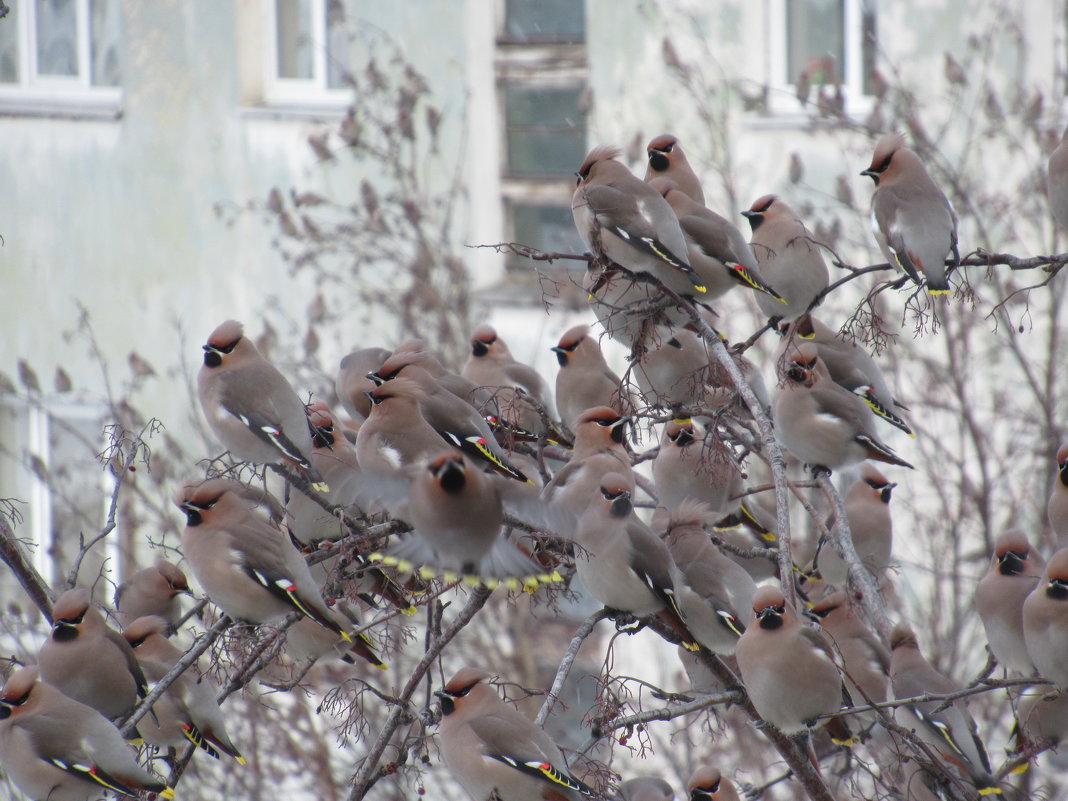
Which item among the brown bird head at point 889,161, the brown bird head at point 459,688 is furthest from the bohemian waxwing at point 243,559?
the brown bird head at point 889,161

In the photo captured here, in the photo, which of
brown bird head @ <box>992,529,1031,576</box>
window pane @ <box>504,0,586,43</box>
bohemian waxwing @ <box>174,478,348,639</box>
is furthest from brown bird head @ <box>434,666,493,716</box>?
window pane @ <box>504,0,586,43</box>

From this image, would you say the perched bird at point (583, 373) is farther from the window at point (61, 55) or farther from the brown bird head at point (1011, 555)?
the window at point (61, 55)

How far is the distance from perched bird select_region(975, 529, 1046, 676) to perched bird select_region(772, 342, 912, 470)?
598 mm

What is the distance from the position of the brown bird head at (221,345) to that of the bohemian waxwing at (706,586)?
1453mm

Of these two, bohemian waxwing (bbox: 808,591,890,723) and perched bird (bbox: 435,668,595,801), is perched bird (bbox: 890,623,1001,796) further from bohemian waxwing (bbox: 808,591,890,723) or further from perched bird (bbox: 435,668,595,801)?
perched bird (bbox: 435,668,595,801)

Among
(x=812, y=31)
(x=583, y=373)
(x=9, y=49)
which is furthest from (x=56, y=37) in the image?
(x=583, y=373)

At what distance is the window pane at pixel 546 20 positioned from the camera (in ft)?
31.0

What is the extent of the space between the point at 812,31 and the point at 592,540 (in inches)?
232

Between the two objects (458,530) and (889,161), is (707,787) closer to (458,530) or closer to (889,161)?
(458,530)

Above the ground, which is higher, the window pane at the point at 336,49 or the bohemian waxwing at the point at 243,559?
the window pane at the point at 336,49

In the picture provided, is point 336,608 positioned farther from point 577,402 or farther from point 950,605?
point 950,605

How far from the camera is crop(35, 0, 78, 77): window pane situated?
1011 centimetres

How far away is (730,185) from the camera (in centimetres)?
797

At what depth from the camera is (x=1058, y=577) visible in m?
3.56
